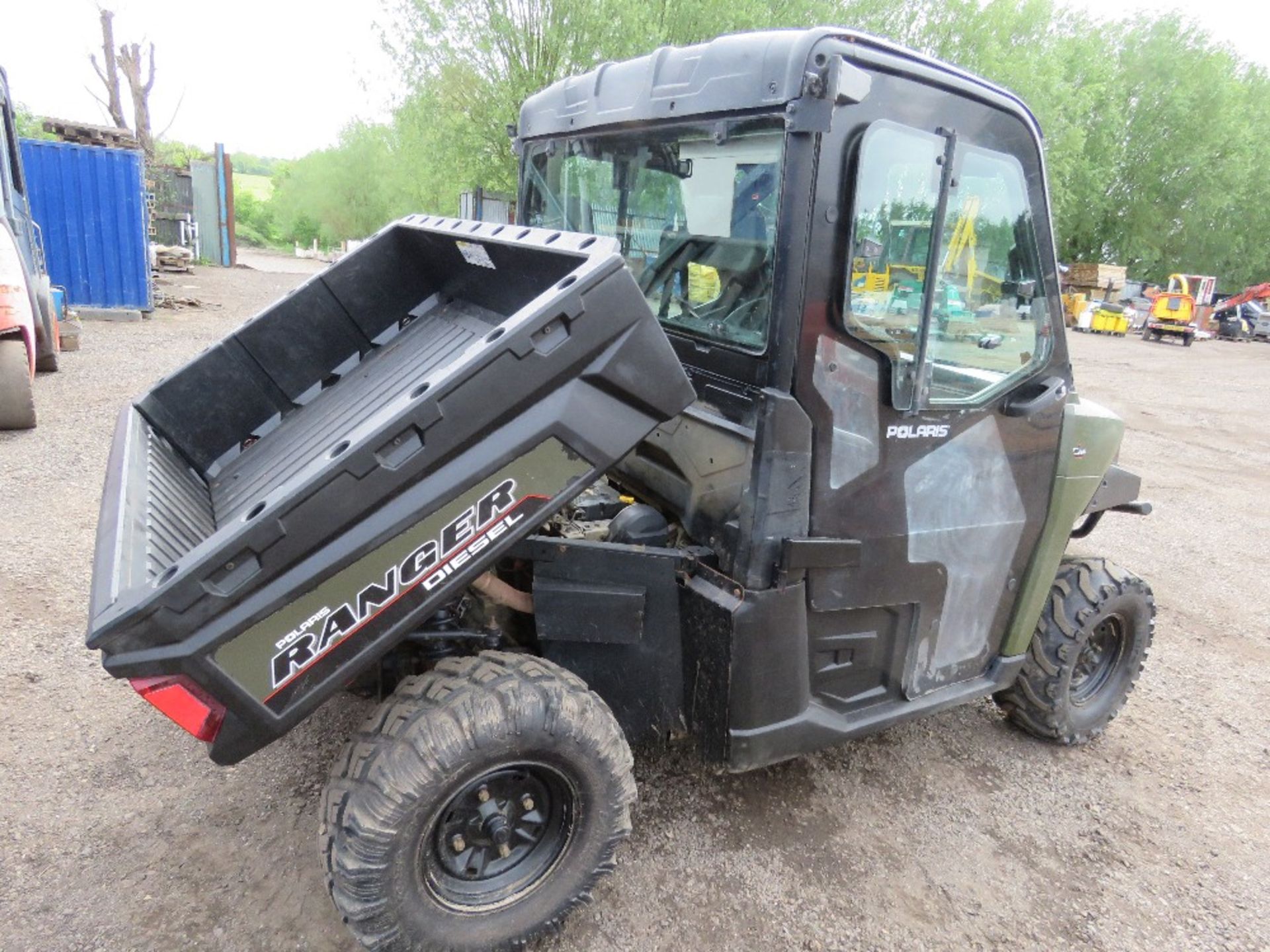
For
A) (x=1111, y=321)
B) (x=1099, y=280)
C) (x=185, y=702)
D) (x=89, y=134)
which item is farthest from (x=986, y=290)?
(x=1099, y=280)

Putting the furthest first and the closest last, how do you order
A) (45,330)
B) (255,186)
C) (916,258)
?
(255,186), (45,330), (916,258)

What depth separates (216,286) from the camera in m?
18.0

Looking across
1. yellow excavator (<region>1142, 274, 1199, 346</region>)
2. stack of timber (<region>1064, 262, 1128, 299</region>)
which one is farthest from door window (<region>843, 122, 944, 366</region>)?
stack of timber (<region>1064, 262, 1128, 299</region>)

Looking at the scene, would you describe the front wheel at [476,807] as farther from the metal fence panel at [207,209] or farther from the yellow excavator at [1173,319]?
the metal fence panel at [207,209]

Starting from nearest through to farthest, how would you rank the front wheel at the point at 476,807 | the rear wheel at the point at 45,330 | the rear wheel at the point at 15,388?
1. the front wheel at the point at 476,807
2. the rear wheel at the point at 15,388
3. the rear wheel at the point at 45,330

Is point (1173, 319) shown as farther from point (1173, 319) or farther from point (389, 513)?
point (389, 513)

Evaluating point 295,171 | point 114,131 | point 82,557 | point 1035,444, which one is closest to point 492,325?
point 1035,444

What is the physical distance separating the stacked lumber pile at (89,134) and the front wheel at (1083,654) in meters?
15.7

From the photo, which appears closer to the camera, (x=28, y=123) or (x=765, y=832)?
(x=765, y=832)

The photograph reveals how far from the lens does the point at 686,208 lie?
2502 millimetres

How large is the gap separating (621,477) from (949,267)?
48.8 inches

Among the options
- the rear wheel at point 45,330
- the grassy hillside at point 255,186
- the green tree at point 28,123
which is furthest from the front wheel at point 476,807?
the grassy hillside at point 255,186

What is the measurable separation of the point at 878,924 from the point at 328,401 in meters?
2.38

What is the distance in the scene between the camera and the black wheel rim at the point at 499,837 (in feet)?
6.88
